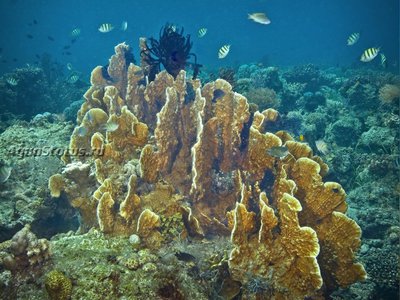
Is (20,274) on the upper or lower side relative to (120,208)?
lower

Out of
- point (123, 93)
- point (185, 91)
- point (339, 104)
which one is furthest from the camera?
point (339, 104)

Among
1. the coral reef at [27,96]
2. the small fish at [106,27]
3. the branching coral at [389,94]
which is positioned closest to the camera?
the branching coral at [389,94]

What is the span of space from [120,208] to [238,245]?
1843mm

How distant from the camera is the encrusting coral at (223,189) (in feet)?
13.5

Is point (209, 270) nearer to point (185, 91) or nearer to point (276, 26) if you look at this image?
point (185, 91)

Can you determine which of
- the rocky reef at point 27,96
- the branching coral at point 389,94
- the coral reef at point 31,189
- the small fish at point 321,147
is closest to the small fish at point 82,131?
the coral reef at point 31,189

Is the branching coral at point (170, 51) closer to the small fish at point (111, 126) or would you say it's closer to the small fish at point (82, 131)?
the small fish at point (82, 131)

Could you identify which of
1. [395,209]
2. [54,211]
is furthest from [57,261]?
[395,209]

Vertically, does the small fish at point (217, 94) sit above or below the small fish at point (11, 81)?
below

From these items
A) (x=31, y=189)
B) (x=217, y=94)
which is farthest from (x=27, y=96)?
(x=217, y=94)

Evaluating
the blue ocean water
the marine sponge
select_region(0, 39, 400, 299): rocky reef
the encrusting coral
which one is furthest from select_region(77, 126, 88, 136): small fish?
the blue ocean water

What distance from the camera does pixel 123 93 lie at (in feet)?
30.7

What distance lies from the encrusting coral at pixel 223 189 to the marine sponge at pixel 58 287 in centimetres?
136

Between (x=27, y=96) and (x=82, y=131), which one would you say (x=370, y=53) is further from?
(x=27, y=96)
